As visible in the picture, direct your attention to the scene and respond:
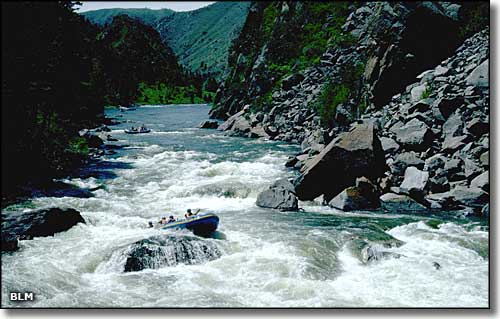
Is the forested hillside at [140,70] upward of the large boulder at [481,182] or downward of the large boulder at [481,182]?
upward

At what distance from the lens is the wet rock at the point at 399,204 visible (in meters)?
16.0

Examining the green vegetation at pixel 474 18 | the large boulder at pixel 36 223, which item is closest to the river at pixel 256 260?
the large boulder at pixel 36 223

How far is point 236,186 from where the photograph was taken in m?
20.1

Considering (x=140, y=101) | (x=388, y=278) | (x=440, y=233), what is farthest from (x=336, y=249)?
(x=140, y=101)

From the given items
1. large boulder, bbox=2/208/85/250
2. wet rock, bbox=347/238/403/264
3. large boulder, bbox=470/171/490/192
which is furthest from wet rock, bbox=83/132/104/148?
large boulder, bbox=470/171/490/192

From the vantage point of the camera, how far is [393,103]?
24938 millimetres

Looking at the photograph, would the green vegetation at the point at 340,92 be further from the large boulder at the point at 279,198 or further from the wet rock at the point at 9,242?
the wet rock at the point at 9,242

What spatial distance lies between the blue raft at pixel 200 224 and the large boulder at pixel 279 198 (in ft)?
12.8

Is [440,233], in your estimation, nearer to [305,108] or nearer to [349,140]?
[349,140]

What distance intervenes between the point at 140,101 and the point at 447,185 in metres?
108

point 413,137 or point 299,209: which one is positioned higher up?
point 413,137

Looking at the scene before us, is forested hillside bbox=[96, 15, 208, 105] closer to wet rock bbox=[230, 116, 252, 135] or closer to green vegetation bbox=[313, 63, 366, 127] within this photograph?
wet rock bbox=[230, 116, 252, 135]

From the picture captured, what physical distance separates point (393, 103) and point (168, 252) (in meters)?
17.5

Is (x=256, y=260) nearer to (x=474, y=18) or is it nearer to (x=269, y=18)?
(x=474, y=18)
